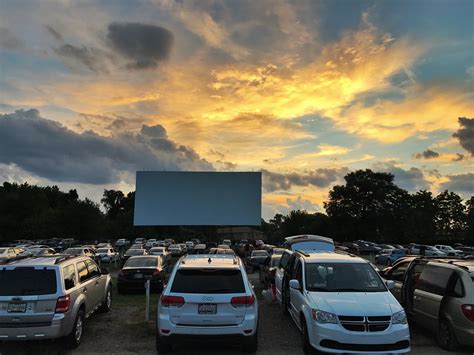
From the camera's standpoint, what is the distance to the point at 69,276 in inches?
326

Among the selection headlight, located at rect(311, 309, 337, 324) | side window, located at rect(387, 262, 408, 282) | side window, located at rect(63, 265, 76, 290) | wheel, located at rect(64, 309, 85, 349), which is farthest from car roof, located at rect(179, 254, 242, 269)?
side window, located at rect(387, 262, 408, 282)

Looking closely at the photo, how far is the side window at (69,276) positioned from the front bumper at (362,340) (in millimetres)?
4567

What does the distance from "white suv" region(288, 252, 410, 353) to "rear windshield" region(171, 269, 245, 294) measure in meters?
1.37

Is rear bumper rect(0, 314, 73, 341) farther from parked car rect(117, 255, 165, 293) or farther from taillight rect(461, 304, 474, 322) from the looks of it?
parked car rect(117, 255, 165, 293)

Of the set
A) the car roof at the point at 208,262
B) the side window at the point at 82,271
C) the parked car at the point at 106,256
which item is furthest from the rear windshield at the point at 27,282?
the parked car at the point at 106,256

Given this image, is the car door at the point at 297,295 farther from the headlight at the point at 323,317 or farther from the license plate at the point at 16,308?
the license plate at the point at 16,308

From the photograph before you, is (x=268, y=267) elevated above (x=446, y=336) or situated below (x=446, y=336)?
above

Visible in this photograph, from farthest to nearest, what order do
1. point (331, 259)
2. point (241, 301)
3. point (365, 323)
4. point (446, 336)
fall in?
point (331, 259), point (446, 336), point (241, 301), point (365, 323)

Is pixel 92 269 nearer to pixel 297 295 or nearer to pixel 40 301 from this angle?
pixel 40 301

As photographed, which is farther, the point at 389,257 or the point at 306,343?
the point at 389,257

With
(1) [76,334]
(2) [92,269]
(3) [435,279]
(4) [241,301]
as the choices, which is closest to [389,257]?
(3) [435,279]

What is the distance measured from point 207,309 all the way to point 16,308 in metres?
3.23

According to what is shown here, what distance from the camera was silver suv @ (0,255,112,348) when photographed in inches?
286

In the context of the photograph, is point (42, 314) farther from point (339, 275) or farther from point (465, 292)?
point (465, 292)
